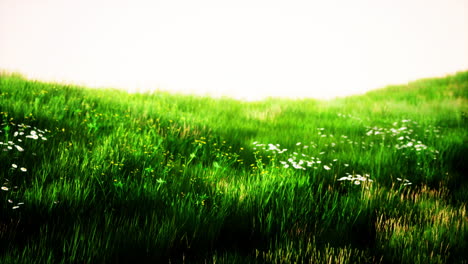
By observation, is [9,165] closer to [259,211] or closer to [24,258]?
[24,258]

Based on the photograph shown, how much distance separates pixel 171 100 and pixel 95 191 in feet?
17.6

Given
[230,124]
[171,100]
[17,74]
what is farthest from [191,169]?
[17,74]

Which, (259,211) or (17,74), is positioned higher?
(17,74)

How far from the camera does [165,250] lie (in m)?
2.38

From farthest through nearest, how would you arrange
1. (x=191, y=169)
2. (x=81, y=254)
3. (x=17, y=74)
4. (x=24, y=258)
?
(x=17, y=74) < (x=191, y=169) < (x=81, y=254) < (x=24, y=258)

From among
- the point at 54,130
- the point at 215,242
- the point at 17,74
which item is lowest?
the point at 215,242

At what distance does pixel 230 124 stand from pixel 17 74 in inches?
206

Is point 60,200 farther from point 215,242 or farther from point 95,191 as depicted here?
point 215,242

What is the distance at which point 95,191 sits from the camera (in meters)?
3.05

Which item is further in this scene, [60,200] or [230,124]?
[230,124]

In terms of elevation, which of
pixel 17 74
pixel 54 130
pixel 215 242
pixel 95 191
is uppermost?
pixel 17 74

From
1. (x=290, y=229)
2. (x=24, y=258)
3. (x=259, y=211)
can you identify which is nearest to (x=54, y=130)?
(x=24, y=258)

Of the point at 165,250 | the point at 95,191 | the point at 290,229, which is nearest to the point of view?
the point at 165,250

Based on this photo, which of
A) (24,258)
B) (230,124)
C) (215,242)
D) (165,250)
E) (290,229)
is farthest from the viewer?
(230,124)
